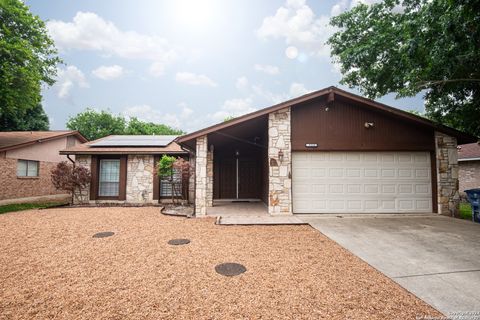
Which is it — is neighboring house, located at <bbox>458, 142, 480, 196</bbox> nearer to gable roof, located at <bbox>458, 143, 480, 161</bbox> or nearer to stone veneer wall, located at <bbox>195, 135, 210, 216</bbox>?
gable roof, located at <bbox>458, 143, 480, 161</bbox>

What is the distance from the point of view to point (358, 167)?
328 inches

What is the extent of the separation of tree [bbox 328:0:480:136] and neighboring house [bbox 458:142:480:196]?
7659mm

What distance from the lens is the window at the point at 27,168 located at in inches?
488

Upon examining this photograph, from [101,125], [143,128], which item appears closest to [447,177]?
[143,128]

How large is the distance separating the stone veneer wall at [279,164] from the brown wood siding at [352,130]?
40 cm

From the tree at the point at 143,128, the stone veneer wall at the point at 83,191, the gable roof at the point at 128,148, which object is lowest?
the stone veneer wall at the point at 83,191

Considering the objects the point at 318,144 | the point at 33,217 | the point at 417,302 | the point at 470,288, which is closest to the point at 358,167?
the point at 318,144

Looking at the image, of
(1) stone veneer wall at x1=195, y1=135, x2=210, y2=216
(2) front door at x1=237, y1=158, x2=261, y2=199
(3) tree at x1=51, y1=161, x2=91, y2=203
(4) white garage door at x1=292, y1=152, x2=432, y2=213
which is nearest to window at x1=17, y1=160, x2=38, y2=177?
(3) tree at x1=51, y1=161, x2=91, y2=203

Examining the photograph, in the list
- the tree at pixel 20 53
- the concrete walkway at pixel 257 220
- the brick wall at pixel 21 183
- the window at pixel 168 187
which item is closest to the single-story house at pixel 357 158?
the concrete walkway at pixel 257 220

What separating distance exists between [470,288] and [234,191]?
33.0 feet

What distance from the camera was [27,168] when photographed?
12.9 metres

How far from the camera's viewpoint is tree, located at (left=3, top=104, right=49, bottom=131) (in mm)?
21062

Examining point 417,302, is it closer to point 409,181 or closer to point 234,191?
point 409,181

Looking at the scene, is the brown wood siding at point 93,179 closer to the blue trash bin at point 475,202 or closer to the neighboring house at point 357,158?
the neighboring house at point 357,158
